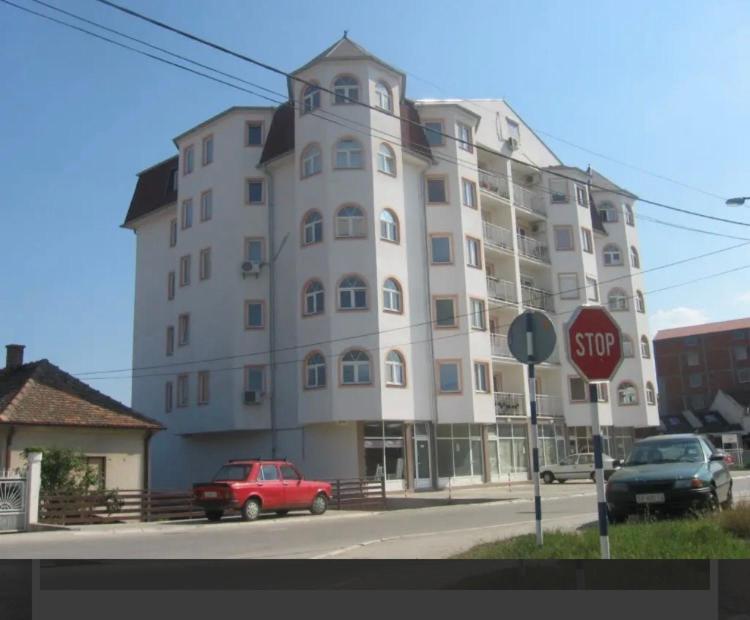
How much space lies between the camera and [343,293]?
33344 millimetres

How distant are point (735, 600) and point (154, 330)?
131ft

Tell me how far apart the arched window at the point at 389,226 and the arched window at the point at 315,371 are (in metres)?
6.02

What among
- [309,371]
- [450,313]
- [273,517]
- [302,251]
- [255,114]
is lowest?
[273,517]

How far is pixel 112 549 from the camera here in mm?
14555

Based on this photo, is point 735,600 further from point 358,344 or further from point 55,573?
point 358,344

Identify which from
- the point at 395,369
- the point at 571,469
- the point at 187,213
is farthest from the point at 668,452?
the point at 187,213

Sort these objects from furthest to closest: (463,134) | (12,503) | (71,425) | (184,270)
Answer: (184,270) → (463,134) → (71,425) → (12,503)

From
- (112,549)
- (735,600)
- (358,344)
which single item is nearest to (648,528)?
(735,600)

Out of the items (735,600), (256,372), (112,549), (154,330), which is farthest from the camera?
(154,330)

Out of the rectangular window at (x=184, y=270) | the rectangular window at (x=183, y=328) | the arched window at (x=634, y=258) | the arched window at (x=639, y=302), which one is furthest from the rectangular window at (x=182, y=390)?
the arched window at (x=634, y=258)

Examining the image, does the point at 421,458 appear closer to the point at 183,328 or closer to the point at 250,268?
the point at 250,268

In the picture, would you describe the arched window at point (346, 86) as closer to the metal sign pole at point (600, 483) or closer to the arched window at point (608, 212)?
the arched window at point (608, 212)

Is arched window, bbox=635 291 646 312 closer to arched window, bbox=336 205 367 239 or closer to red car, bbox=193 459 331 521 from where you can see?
arched window, bbox=336 205 367 239

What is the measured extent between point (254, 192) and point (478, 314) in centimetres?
1255
